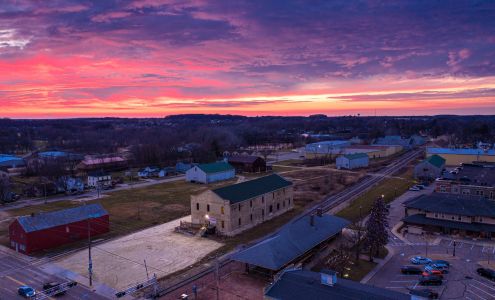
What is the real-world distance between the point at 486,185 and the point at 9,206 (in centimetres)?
8305

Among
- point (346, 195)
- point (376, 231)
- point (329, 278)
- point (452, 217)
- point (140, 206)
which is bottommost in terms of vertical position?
point (140, 206)

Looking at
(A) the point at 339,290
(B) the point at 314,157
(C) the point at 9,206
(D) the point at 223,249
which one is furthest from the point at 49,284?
(B) the point at 314,157

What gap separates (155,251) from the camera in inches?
1684

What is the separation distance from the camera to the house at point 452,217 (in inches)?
1849

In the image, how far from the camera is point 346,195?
233 feet

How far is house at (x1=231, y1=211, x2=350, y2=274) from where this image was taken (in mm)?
34094

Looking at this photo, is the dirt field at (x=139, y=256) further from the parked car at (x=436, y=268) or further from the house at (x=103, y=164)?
the house at (x=103, y=164)

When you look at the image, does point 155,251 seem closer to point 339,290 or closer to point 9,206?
point 339,290

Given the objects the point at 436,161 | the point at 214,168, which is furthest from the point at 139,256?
the point at 436,161

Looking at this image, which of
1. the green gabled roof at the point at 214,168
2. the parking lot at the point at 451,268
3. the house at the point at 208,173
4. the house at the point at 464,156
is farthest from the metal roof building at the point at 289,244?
the house at the point at 464,156

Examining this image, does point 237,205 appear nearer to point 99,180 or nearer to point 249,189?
point 249,189

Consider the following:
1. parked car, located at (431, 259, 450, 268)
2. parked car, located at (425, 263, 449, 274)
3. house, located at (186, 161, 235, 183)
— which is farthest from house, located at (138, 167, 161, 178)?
parked car, located at (425, 263, 449, 274)

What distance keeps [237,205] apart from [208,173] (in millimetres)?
38719

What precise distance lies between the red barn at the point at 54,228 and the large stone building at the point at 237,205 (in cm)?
1291
